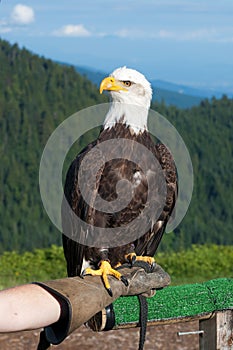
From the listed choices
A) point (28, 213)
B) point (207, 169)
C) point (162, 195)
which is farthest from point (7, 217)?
point (162, 195)

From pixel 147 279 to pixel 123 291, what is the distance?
23cm

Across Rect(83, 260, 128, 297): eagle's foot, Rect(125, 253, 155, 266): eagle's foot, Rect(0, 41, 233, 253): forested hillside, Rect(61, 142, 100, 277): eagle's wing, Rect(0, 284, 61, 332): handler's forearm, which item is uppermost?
Rect(0, 41, 233, 253): forested hillside

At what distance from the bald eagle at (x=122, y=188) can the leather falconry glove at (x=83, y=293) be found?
0.66 m

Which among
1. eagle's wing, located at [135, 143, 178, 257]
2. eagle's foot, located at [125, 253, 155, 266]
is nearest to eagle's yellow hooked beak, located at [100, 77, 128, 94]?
eagle's wing, located at [135, 143, 178, 257]

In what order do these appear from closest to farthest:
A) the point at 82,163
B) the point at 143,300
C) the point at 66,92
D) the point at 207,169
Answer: the point at 143,300
the point at 82,163
the point at 207,169
the point at 66,92

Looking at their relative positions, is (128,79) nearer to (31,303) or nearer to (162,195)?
(162,195)

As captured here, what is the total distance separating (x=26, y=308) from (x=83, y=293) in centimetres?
54

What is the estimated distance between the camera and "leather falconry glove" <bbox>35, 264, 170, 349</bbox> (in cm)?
294

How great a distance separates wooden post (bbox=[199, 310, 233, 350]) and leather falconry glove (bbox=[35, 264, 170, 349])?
14.9 inches

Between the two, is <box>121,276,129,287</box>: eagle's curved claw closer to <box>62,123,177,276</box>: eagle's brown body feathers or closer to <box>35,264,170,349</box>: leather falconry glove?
<box>35,264,170,349</box>: leather falconry glove

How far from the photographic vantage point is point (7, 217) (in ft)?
231

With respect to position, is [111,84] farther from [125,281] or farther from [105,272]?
[125,281]

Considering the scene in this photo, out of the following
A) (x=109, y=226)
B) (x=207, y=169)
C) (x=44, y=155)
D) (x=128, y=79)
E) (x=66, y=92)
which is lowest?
(x=109, y=226)

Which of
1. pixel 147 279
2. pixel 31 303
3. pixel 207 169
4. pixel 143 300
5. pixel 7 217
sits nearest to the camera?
pixel 31 303
